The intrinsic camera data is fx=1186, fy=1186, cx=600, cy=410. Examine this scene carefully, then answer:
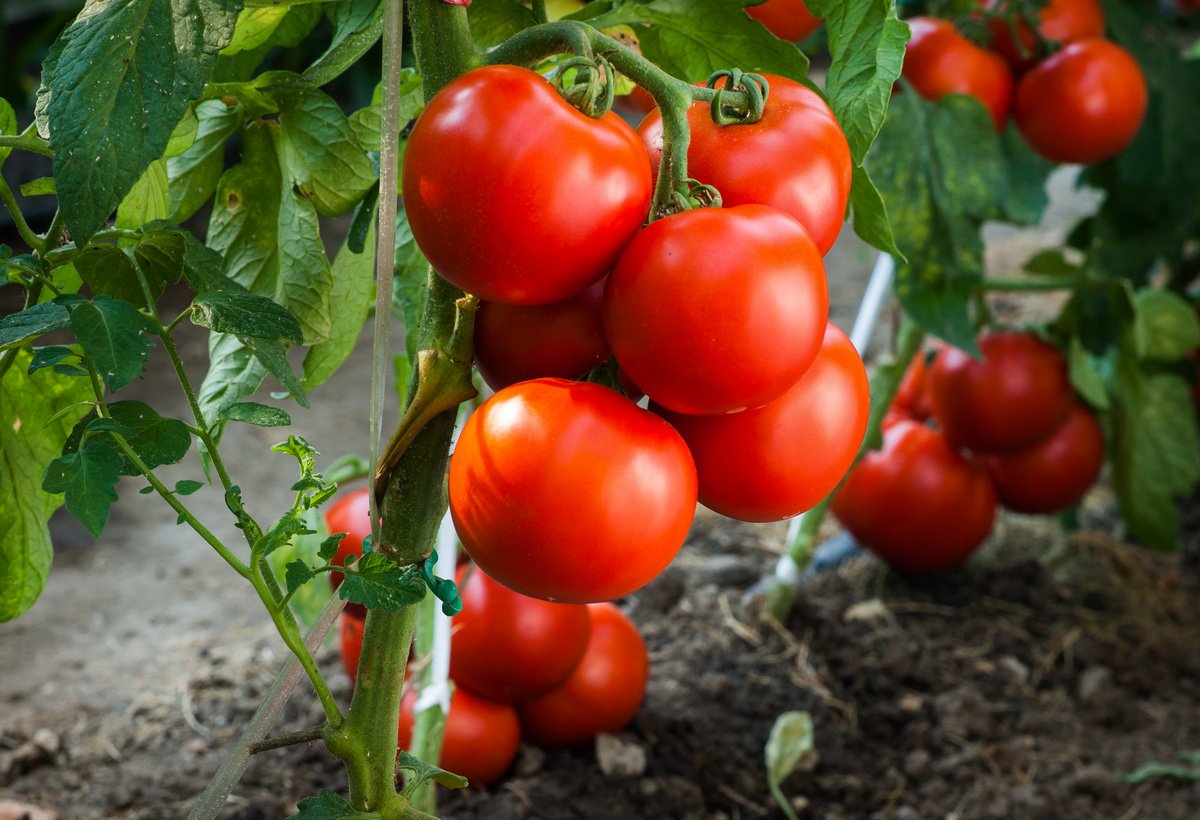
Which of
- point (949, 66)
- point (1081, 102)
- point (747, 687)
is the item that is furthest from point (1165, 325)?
point (747, 687)

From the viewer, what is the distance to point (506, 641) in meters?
1.16

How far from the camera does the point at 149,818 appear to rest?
1137mm

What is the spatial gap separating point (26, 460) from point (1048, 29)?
1.14 metres

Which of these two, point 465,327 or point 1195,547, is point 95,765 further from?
point 1195,547

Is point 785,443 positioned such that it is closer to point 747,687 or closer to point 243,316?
point 243,316

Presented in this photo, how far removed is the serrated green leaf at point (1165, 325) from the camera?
5.51ft

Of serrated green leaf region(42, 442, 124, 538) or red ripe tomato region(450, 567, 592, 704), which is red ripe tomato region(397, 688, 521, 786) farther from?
serrated green leaf region(42, 442, 124, 538)

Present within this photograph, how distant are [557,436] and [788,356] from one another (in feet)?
0.37

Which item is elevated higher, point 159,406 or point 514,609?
point 514,609

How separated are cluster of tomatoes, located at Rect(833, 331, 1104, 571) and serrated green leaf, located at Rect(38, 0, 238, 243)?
1270 millimetres

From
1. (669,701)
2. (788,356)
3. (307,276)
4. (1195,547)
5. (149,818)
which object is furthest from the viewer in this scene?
(1195,547)

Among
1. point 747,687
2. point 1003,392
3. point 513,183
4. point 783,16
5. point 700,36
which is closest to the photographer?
point 513,183

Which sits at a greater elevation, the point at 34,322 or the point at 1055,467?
the point at 34,322

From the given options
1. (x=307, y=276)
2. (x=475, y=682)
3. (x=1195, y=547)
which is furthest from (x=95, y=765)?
(x=1195, y=547)
